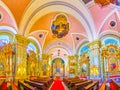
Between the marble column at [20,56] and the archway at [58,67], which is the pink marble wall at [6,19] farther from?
the archway at [58,67]

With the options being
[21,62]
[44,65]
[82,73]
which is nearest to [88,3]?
[21,62]

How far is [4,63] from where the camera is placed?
13656mm

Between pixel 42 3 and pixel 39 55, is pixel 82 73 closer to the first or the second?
pixel 39 55

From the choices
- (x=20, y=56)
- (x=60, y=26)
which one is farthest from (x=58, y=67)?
(x=20, y=56)

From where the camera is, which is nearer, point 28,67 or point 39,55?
point 28,67

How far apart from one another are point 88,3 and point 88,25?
260 cm

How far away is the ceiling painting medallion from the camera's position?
1908 centimetres

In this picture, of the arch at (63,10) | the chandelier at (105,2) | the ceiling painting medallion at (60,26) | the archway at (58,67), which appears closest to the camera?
the chandelier at (105,2)

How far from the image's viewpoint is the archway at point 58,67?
35.5 meters

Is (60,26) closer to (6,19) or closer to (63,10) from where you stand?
(63,10)

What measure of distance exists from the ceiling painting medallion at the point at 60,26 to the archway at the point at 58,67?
14.6 m

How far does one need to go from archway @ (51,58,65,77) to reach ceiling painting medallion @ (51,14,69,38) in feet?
47.8

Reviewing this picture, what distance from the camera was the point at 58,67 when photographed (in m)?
35.6

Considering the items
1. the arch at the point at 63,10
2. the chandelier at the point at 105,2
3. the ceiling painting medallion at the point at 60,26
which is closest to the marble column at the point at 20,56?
the arch at the point at 63,10
